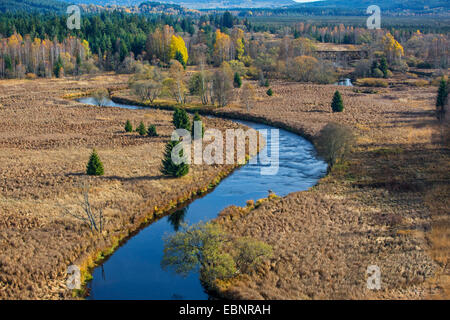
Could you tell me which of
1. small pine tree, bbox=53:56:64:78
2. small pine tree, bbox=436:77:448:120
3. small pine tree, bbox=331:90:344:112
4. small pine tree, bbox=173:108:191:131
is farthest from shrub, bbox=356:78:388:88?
small pine tree, bbox=53:56:64:78

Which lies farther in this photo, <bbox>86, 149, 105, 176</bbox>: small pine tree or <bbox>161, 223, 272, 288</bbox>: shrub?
<bbox>86, 149, 105, 176</bbox>: small pine tree

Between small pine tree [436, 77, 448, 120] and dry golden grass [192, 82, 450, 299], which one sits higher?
small pine tree [436, 77, 448, 120]

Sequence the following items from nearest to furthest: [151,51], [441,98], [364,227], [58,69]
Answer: [364,227] → [441,98] → [58,69] → [151,51]

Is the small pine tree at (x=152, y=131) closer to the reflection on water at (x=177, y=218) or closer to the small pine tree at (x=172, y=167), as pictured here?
the small pine tree at (x=172, y=167)

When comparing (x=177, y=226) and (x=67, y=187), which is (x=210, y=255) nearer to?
(x=177, y=226)

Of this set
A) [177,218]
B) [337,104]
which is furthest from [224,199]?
[337,104]

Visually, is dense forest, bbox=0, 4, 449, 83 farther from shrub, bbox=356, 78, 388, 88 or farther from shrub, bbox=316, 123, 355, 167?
shrub, bbox=316, 123, 355, 167
